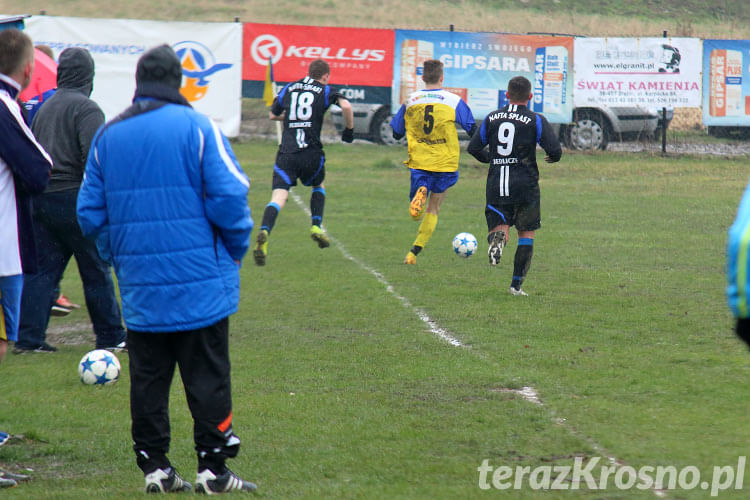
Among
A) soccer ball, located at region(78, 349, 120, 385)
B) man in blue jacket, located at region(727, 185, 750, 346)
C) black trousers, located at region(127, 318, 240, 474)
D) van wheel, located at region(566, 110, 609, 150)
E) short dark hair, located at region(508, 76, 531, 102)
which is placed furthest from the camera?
van wheel, located at region(566, 110, 609, 150)

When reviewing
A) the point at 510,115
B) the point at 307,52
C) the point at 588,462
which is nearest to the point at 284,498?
the point at 588,462

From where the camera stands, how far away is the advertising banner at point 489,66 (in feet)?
70.0

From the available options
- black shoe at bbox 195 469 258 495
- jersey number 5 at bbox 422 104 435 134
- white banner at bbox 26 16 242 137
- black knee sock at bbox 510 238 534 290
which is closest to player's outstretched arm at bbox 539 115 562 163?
black knee sock at bbox 510 238 534 290

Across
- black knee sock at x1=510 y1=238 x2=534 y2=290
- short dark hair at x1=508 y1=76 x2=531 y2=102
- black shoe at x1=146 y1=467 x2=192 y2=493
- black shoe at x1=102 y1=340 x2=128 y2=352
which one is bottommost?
black shoe at x1=146 y1=467 x2=192 y2=493

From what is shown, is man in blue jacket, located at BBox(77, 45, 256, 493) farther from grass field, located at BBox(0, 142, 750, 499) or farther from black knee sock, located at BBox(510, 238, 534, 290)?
black knee sock, located at BBox(510, 238, 534, 290)

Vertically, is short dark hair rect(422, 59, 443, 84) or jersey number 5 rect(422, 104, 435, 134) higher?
short dark hair rect(422, 59, 443, 84)

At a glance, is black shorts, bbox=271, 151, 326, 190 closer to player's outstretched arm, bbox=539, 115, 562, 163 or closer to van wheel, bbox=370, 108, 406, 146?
player's outstretched arm, bbox=539, 115, 562, 163

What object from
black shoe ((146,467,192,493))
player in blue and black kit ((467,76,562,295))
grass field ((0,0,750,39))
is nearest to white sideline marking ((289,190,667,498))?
player in blue and black kit ((467,76,562,295))

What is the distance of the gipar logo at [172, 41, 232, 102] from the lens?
22.1 m

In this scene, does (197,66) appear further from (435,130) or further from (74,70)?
(74,70)

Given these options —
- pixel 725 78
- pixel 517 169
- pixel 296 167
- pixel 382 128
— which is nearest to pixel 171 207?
pixel 517 169

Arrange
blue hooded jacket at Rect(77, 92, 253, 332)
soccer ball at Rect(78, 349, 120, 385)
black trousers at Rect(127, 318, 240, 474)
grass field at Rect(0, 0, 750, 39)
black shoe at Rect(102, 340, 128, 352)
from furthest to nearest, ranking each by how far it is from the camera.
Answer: grass field at Rect(0, 0, 750, 39) < black shoe at Rect(102, 340, 128, 352) < soccer ball at Rect(78, 349, 120, 385) < black trousers at Rect(127, 318, 240, 474) < blue hooded jacket at Rect(77, 92, 253, 332)

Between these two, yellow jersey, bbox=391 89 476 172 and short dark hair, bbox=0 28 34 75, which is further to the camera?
yellow jersey, bbox=391 89 476 172

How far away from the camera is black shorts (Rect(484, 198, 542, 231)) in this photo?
9.16 metres
